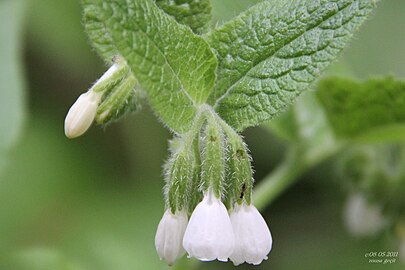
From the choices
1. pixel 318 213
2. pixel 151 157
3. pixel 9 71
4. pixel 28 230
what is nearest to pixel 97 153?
pixel 151 157

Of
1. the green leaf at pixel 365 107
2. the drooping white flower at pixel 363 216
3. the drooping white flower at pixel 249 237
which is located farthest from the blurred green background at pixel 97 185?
the drooping white flower at pixel 249 237

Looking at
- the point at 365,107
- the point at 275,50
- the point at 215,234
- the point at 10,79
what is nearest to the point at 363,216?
the point at 365,107

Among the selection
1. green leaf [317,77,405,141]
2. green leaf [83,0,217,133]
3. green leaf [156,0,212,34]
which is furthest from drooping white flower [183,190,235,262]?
green leaf [317,77,405,141]

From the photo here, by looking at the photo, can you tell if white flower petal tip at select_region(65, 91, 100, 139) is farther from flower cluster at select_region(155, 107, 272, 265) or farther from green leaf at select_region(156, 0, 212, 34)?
green leaf at select_region(156, 0, 212, 34)

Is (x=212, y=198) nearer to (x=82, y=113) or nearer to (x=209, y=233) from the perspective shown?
(x=209, y=233)

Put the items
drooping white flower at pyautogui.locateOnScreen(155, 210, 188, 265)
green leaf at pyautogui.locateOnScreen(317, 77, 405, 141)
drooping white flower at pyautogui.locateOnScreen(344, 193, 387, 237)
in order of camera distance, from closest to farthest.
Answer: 1. drooping white flower at pyautogui.locateOnScreen(155, 210, 188, 265)
2. green leaf at pyautogui.locateOnScreen(317, 77, 405, 141)
3. drooping white flower at pyautogui.locateOnScreen(344, 193, 387, 237)
